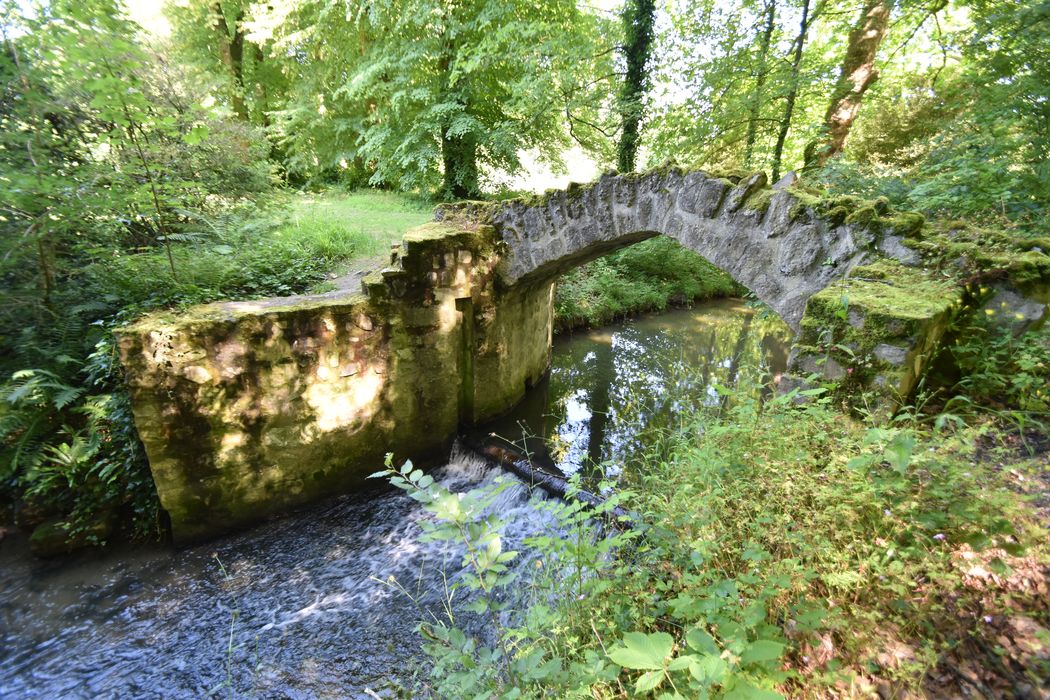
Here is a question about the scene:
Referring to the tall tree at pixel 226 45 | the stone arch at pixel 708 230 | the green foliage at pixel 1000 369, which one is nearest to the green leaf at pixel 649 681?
the green foliage at pixel 1000 369

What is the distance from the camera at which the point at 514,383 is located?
6.22m

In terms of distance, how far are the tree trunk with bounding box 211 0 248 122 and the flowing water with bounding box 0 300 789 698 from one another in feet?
37.4

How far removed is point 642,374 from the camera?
24.9 ft

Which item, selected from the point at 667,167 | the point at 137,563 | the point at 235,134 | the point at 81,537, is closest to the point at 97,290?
the point at 81,537

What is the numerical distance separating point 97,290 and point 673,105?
911 centimetres

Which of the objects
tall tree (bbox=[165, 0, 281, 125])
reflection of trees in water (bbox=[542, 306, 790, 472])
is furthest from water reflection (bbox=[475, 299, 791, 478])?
tall tree (bbox=[165, 0, 281, 125])

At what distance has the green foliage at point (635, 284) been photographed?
9.82m

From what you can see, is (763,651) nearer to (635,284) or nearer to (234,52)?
(635,284)

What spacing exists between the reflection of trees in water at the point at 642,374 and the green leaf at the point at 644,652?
2.77 metres

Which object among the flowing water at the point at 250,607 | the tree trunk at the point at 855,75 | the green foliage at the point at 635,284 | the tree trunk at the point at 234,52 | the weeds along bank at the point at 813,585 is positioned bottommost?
the flowing water at the point at 250,607

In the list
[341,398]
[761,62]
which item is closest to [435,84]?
[761,62]

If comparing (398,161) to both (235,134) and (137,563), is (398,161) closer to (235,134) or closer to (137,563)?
(235,134)

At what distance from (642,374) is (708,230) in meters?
3.94

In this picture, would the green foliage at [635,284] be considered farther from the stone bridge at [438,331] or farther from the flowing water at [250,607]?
the flowing water at [250,607]
